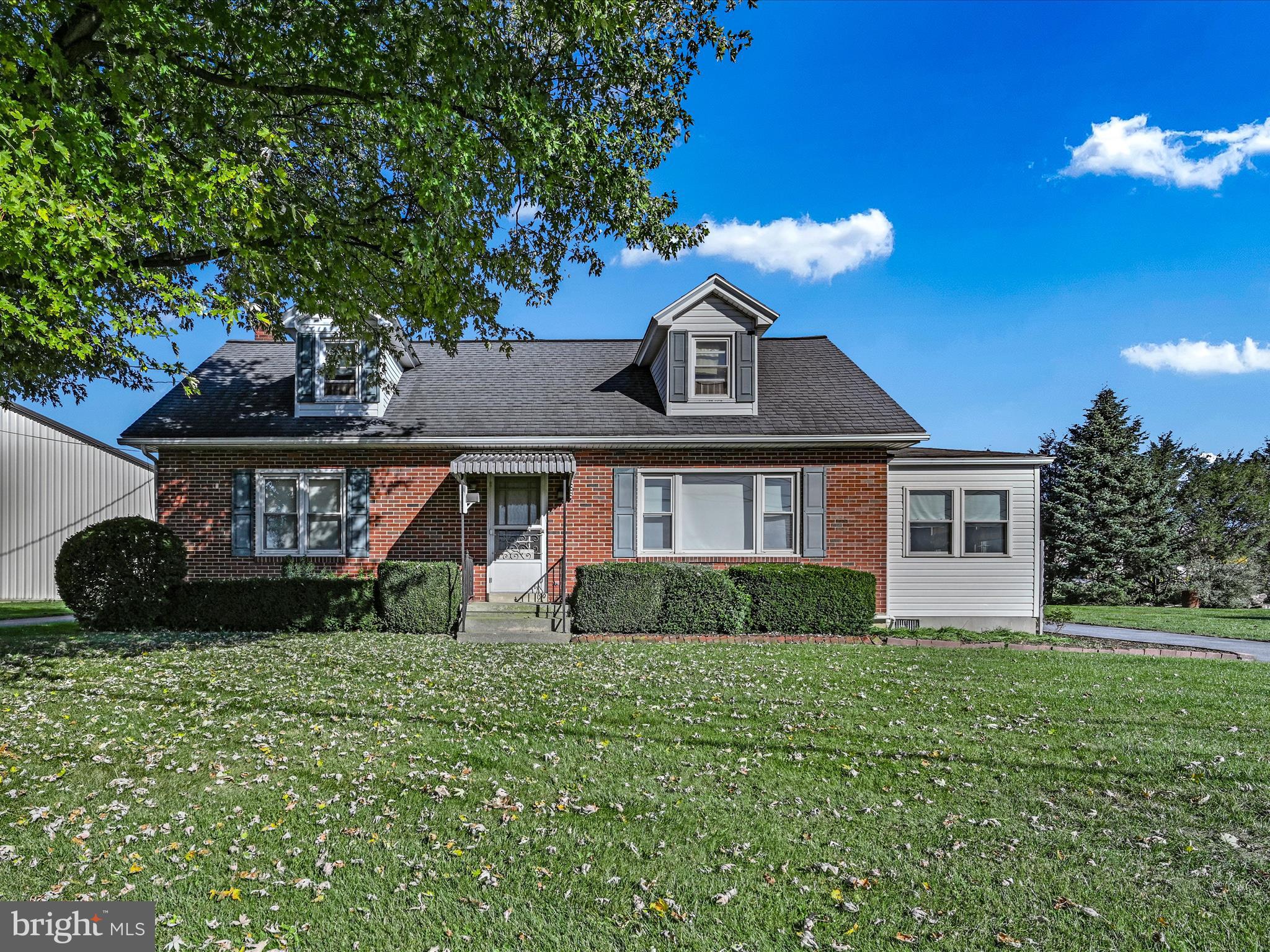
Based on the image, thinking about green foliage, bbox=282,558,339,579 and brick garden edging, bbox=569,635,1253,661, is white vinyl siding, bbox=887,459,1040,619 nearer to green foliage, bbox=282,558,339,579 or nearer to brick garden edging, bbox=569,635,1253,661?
brick garden edging, bbox=569,635,1253,661

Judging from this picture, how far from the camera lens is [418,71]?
768 centimetres

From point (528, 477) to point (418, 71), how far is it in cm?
765

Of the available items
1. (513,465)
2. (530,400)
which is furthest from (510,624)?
(530,400)

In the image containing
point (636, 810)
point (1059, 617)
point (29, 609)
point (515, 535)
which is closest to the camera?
point (636, 810)

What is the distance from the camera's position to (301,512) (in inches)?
532

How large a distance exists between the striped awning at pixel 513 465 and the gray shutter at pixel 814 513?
4.70 m

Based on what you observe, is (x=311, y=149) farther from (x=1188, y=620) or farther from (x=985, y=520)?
(x=1188, y=620)

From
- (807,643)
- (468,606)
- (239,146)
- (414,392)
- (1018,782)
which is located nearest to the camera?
(1018,782)

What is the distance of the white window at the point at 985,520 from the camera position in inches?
553

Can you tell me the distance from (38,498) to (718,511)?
19.3 meters

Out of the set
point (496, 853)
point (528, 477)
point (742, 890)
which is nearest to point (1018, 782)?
point (742, 890)

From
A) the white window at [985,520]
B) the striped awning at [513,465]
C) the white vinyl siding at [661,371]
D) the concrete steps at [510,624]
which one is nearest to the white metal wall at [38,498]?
the striped awning at [513,465]

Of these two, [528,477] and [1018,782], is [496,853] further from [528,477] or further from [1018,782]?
[528,477]

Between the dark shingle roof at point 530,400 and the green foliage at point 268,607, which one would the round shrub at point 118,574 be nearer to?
the green foliage at point 268,607
